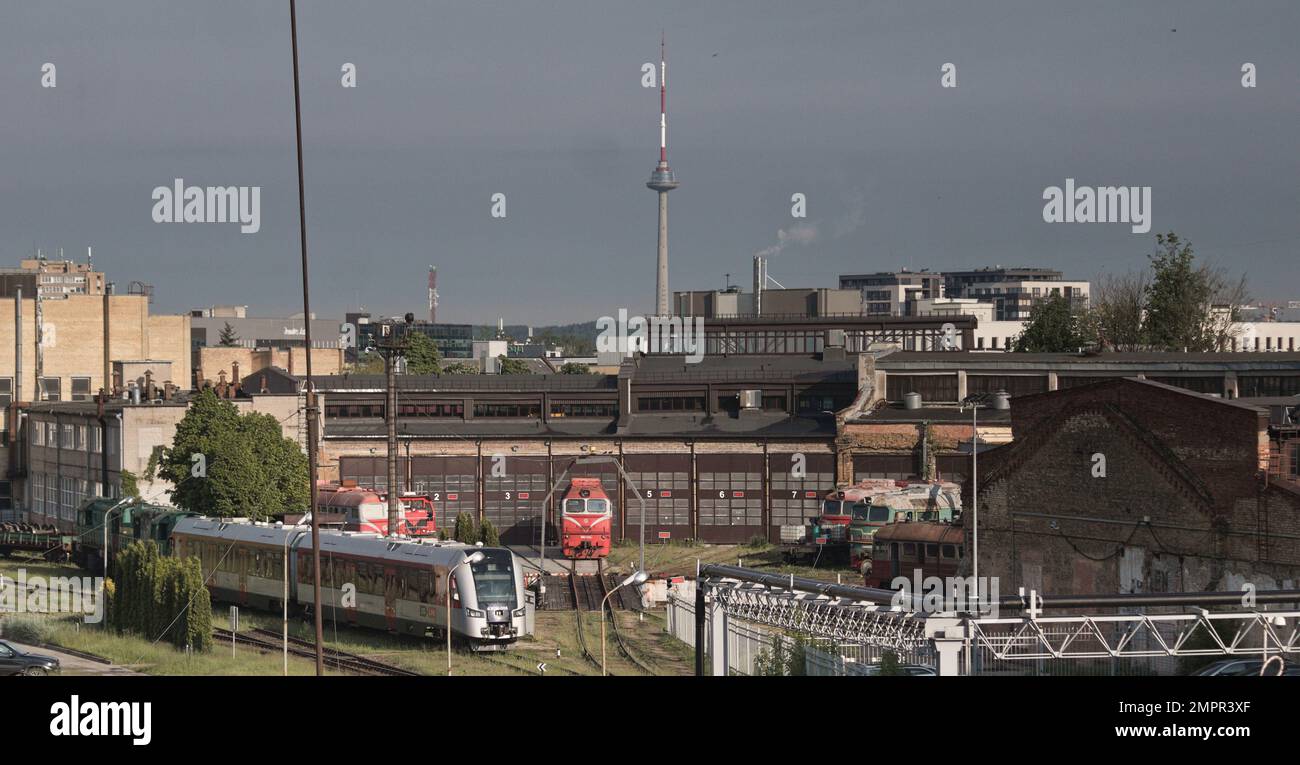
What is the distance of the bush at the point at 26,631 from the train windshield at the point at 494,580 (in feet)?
35.2

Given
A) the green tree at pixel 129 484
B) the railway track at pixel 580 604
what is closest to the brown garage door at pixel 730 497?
the railway track at pixel 580 604

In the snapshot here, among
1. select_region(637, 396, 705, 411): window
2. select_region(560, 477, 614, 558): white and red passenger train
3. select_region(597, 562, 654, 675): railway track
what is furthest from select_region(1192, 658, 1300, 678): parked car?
select_region(637, 396, 705, 411): window

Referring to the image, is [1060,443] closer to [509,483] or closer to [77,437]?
[509,483]

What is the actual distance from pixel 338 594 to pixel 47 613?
838 centimetres

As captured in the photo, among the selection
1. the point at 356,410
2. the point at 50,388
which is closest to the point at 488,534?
the point at 356,410

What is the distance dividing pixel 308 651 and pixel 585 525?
74.5ft

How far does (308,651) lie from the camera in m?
35.8

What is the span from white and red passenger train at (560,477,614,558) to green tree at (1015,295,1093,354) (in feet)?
171

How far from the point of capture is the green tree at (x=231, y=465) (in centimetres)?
5816

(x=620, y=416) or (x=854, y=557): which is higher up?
(x=620, y=416)

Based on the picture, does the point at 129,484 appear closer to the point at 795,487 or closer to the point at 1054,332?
the point at 795,487
